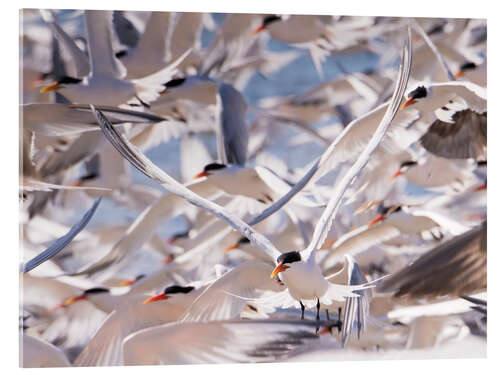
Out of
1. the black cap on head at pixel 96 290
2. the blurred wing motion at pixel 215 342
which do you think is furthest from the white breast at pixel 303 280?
the black cap on head at pixel 96 290

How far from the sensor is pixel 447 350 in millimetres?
3543

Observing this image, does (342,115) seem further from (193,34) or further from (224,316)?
(224,316)

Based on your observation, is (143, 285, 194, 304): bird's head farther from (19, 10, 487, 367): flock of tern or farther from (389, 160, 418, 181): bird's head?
(389, 160, 418, 181): bird's head

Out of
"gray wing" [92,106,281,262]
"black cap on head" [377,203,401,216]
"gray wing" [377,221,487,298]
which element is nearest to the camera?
"gray wing" [92,106,281,262]

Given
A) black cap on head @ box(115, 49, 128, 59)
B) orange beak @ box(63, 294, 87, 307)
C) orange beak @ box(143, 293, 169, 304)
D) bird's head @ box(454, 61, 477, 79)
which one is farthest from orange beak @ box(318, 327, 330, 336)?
black cap on head @ box(115, 49, 128, 59)

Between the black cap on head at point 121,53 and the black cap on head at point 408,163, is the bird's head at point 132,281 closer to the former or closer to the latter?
the black cap on head at point 121,53

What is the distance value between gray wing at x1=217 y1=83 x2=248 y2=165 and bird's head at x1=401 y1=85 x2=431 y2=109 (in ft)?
1.99

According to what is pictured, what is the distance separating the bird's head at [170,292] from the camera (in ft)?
10.7

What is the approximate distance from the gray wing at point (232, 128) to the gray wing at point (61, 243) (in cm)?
48

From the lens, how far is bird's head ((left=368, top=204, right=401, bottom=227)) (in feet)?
11.4

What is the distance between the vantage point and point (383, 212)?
11.4ft

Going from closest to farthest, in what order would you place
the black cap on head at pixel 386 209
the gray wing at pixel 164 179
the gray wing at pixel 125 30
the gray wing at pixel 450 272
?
the gray wing at pixel 164 179, the gray wing at pixel 125 30, the gray wing at pixel 450 272, the black cap on head at pixel 386 209

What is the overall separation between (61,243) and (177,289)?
1.43 ft
